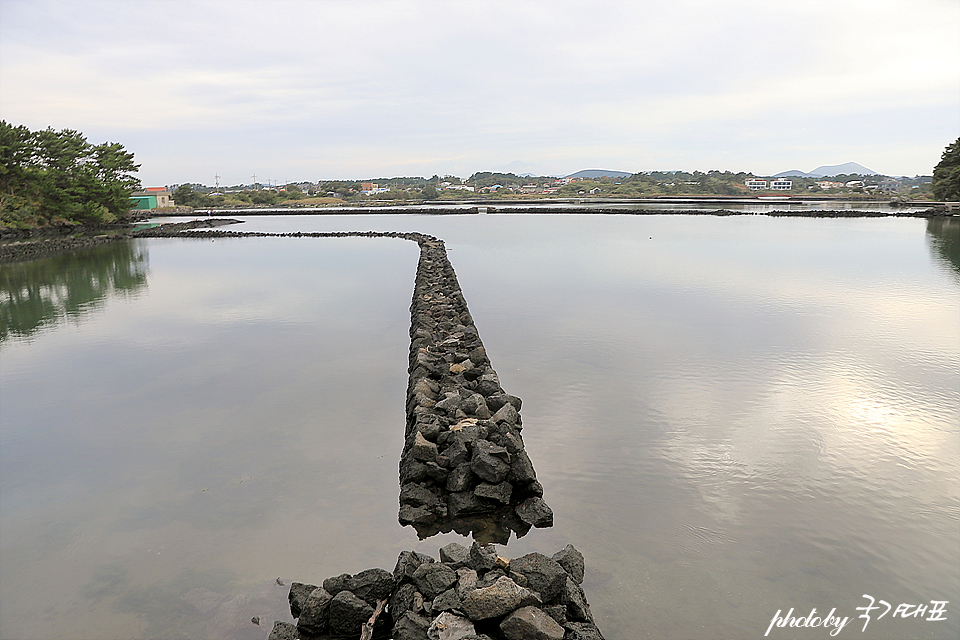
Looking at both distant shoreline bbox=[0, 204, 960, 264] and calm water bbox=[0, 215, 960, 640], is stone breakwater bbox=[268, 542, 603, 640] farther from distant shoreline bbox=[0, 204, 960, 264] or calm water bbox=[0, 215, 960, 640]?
Result: distant shoreline bbox=[0, 204, 960, 264]

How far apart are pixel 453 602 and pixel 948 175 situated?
186 ft

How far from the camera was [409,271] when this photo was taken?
16000mm

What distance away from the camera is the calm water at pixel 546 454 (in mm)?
3324

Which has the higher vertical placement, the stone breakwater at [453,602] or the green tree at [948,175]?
the green tree at [948,175]

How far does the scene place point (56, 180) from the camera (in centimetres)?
3341

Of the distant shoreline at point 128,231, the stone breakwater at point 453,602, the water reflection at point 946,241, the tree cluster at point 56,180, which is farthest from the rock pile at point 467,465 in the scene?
the tree cluster at point 56,180

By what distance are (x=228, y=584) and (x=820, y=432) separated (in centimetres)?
465

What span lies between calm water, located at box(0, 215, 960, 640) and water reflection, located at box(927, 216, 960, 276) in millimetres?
6183

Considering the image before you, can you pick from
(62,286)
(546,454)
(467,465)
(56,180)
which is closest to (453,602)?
(467,465)

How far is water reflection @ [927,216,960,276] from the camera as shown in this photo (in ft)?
54.3

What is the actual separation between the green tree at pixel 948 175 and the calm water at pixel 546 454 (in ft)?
140

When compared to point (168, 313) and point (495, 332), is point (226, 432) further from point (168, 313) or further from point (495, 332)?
point (168, 313)

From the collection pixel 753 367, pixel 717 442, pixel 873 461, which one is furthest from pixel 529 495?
pixel 753 367

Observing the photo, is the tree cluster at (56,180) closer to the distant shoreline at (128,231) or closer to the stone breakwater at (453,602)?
the distant shoreline at (128,231)
